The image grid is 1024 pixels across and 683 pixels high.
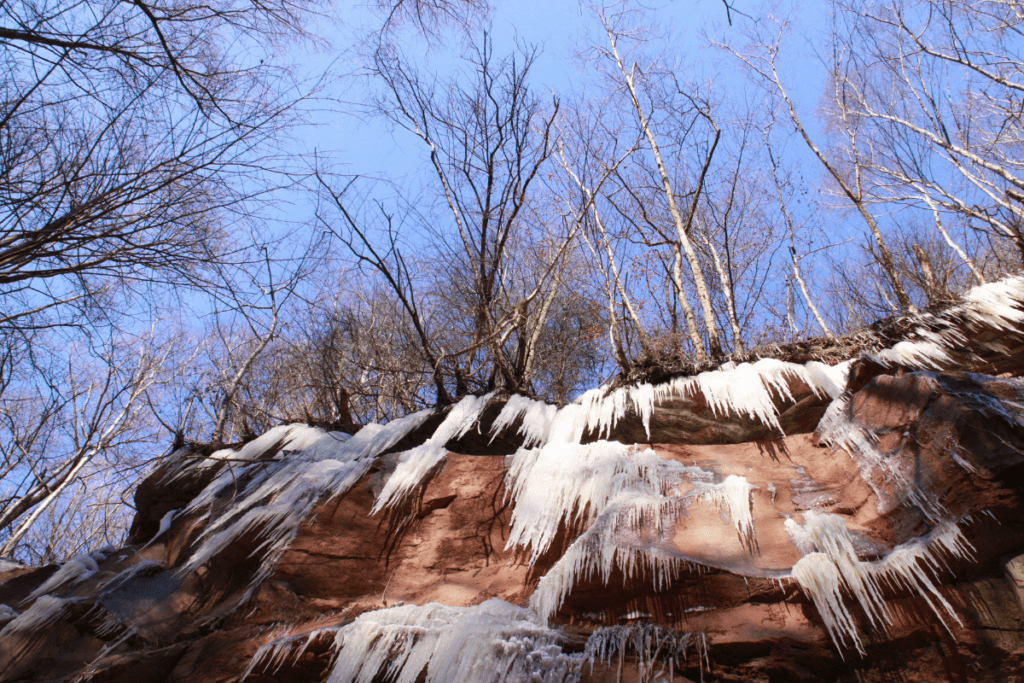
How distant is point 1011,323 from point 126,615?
7787 mm

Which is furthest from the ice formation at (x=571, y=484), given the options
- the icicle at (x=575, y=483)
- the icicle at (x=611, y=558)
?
the icicle at (x=611, y=558)

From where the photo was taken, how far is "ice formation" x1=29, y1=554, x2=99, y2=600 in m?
4.35

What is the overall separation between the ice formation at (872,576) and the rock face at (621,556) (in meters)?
0.01

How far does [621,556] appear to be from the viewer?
10.2ft

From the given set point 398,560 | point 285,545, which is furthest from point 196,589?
point 398,560

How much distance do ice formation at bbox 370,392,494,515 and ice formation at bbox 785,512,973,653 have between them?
9.33ft

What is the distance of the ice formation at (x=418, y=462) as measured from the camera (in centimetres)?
418

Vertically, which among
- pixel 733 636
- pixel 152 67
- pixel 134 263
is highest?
pixel 152 67

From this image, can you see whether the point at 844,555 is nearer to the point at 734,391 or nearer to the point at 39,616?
the point at 734,391

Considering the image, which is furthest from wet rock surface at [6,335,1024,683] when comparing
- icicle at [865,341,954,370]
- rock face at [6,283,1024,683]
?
icicle at [865,341,954,370]

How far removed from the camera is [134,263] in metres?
4.22

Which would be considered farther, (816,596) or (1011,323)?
(1011,323)

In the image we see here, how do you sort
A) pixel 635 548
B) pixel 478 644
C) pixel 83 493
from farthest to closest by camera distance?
pixel 83 493 → pixel 635 548 → pixel 478 644

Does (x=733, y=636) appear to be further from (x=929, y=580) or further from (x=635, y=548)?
(x=929, y=580)
